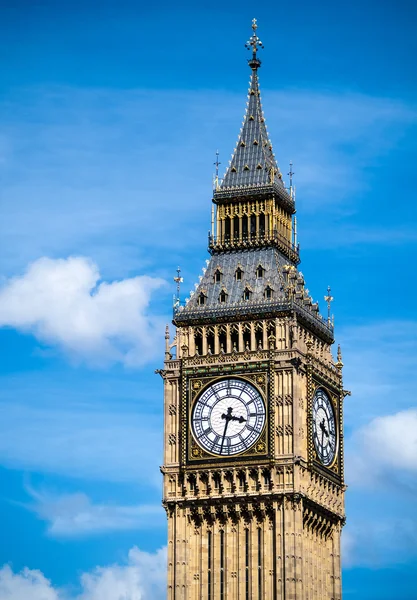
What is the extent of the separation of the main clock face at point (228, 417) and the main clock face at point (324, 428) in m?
3.46

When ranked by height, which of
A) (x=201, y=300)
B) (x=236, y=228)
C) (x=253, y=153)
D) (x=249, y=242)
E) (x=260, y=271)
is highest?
(x=253, y=153)

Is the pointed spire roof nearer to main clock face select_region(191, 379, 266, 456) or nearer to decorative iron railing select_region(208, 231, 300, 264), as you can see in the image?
decorative iron railing select_region(208, 231, 300, 264)

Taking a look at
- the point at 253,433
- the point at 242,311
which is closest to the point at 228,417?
the point at 253,433

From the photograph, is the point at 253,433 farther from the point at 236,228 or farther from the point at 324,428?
the point at 236,228

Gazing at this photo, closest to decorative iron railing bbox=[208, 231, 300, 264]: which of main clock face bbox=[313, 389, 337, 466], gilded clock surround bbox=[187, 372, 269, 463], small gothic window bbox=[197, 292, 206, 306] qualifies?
small gothic window bbox=[197, 292, 206, 306]

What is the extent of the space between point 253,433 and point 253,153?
54.1 feet

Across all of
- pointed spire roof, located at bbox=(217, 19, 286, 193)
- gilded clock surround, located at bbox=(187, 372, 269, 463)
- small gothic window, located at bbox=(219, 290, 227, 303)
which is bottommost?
gilded clock surround, located at bbox=(187, 372, 269, 463)

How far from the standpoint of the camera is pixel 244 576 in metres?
114

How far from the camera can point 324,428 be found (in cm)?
11875

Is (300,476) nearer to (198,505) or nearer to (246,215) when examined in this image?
(198,505)

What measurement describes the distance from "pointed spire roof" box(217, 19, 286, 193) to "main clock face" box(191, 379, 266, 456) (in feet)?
38.7

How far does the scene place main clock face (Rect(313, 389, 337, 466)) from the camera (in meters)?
118

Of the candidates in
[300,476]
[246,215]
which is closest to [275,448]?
[300,476]

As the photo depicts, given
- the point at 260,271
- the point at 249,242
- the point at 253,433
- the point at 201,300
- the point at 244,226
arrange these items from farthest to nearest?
1. the point at 244,226
2. the point at 249,242
3. the point at 260,271
4. the point at 201,300
5. the point at 253,433
